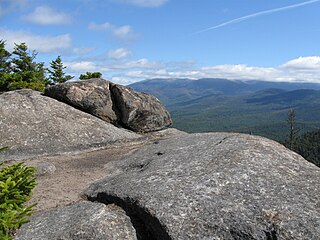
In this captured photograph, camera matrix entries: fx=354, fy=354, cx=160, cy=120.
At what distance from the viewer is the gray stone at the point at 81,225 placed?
11.1m

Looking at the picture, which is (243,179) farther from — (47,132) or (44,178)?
(47,132)

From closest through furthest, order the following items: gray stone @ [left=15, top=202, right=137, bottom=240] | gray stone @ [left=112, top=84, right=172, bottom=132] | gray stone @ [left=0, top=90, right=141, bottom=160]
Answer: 1. gray stone @ [left=15, top=202, right=137, bottom=240]
2. gray stone @ [left=0, top=90, right=141, bottom=160]
3. gray stone @ [left=112, top=84, right=172, bottom=132]

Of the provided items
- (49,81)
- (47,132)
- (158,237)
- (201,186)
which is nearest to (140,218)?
(158,237)

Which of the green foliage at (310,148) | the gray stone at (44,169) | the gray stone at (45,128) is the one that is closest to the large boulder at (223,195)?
the gray stone at (44,169)

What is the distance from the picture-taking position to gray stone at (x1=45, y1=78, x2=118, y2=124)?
2941 cm

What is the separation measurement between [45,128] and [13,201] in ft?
47.8

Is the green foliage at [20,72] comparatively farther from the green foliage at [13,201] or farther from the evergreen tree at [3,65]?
the green foliage at [13,201]

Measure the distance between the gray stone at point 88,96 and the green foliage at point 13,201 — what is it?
52.3 ft

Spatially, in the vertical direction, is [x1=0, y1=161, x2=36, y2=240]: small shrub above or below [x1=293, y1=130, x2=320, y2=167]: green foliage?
above

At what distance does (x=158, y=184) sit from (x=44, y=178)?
20.9 ft

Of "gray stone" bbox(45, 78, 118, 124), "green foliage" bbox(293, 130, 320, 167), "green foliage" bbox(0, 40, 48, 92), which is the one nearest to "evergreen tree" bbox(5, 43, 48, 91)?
A: "green foliage" bbox(0, 40, 48, 92)

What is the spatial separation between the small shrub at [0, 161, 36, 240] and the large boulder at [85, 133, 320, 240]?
107 inches

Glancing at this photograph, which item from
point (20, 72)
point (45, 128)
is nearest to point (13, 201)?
Result: point (45, 128)

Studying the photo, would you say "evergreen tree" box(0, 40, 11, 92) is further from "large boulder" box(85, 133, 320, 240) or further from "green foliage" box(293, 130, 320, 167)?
"green foliage" box(293, 130, 320, 167)
